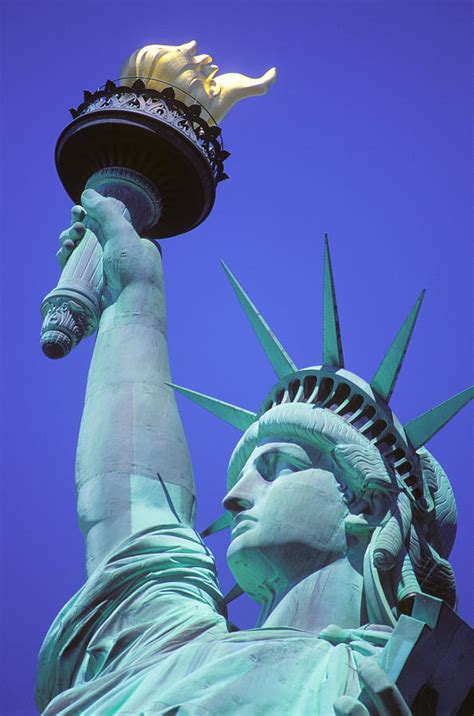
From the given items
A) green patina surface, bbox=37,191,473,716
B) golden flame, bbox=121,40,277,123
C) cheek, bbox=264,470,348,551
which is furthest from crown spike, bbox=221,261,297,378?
golden flame, bbox=121,40,277,123

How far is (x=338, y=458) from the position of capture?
918 cm

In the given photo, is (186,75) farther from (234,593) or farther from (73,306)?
(234,593)

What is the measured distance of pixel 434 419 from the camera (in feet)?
31.2

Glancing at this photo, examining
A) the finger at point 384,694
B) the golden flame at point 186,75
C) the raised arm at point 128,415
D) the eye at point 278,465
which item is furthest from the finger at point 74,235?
the finger at point 384,694

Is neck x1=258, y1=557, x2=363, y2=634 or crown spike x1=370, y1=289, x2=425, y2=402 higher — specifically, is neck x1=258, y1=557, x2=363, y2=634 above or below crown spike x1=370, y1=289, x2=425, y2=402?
below

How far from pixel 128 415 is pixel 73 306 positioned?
1.32 meters

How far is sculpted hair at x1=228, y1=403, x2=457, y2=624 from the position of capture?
8578 millimetres

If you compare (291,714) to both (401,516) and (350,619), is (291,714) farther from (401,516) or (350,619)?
(401,516)

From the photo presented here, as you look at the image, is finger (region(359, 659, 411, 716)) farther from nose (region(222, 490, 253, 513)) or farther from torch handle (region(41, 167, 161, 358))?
torch handle (region(41, 167, 161, 358))

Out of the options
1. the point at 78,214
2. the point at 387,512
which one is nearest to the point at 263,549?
the point at 387,512

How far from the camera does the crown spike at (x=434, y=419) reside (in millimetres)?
9289

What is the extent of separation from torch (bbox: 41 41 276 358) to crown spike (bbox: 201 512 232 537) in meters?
2.95

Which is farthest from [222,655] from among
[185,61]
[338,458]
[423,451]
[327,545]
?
[185,61]

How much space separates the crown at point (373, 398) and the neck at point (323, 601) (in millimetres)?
844
